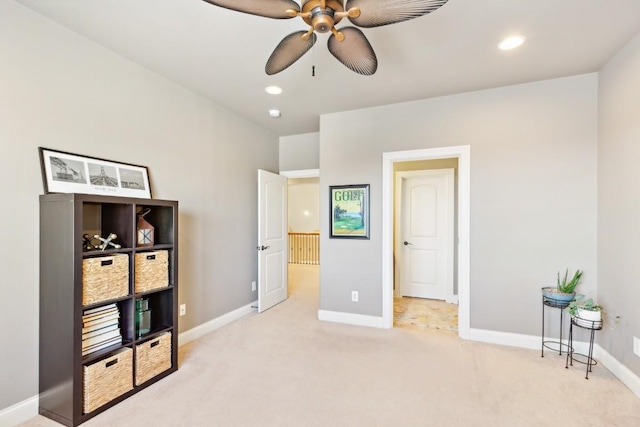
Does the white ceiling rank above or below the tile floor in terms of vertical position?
above

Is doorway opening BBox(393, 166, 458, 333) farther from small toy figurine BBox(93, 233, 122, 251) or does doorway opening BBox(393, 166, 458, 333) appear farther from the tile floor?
small toy figurine BBox(93, 233, 122, 251)

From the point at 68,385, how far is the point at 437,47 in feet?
11.3

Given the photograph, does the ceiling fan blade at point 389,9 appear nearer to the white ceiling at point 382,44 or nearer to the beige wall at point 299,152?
the white ceiling at point 382,44

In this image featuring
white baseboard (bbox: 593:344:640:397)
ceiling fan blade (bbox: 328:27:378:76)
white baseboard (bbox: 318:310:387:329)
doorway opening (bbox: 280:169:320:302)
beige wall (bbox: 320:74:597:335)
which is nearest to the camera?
ceiling fan blade (bbox: 328:27:378:76)

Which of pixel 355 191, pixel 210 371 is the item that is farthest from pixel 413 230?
pixel 210 371

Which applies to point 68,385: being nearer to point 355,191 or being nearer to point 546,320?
point 355,191

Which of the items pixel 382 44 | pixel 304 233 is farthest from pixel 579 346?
pixel 304 233

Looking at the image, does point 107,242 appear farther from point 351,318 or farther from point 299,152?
point 299,152

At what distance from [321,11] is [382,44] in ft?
3.50

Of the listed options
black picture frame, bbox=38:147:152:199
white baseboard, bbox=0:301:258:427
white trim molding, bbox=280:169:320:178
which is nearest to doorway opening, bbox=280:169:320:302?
white trim molding, bbox=280:169:320:178

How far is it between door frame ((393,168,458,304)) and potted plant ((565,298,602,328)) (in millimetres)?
1973

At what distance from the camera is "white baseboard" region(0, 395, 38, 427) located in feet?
6.02

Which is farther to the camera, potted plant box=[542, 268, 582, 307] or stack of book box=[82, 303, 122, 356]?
potted plant box=[542, 268, 582, 307]

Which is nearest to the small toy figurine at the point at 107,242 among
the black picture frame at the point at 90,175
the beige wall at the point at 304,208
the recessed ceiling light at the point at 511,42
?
the black picture frame at the point at 90,175
